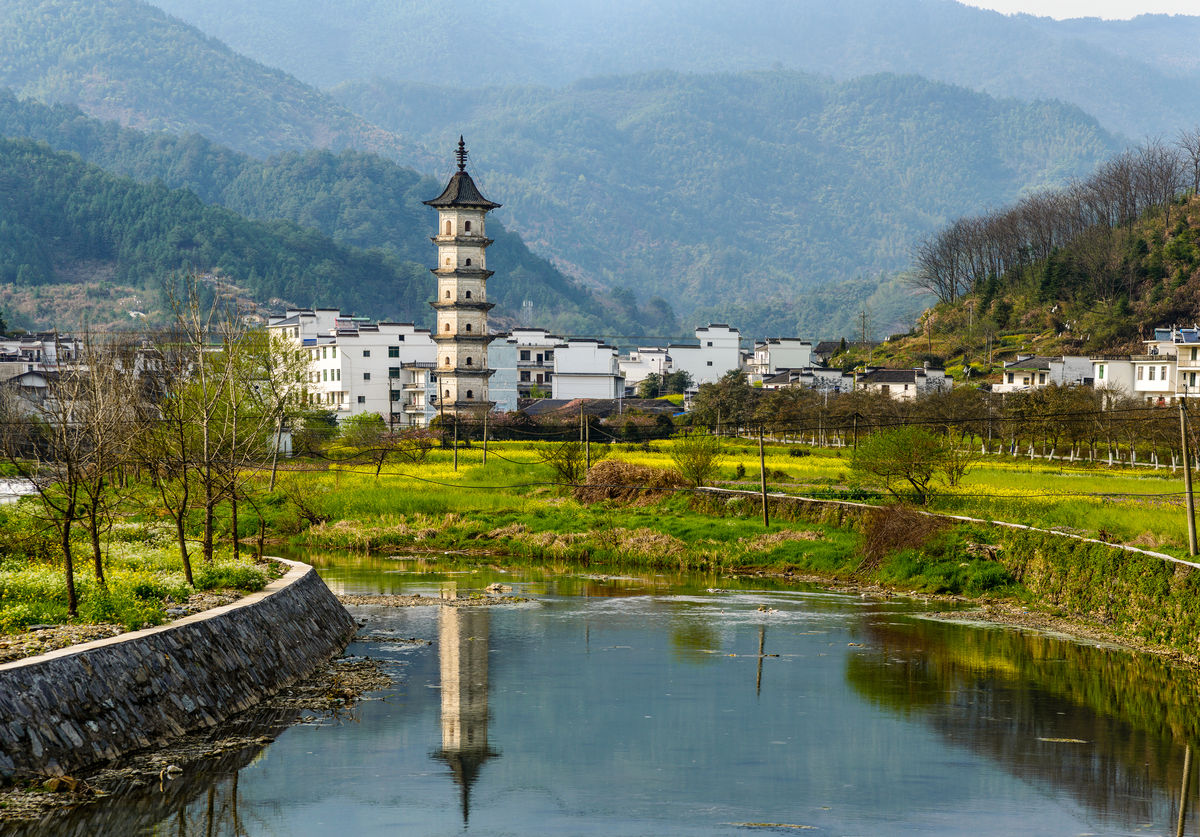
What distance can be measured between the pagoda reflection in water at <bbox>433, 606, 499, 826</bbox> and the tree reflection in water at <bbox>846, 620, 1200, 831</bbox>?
734 centimetres

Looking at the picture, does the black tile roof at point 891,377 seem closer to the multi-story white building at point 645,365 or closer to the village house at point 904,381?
the village house at point 904,381

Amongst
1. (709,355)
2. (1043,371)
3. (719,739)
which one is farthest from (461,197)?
(719,739)

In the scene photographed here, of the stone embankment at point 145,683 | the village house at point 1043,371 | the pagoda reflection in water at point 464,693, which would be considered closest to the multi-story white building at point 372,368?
the village house at point 1043,371

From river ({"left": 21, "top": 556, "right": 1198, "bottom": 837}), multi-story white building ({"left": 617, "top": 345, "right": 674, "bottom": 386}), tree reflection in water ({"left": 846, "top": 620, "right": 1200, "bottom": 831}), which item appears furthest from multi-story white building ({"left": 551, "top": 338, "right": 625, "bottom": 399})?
tree reflection in water ({"left": 846, "top": 620, "right": 1200, "bottom": 831})

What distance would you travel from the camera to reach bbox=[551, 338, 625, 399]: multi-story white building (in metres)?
117

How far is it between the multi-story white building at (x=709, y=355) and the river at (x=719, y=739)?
107 meters

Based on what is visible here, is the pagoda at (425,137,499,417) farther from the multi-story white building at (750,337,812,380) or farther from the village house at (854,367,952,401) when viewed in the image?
the multi-story white building at (750,337,812,380)

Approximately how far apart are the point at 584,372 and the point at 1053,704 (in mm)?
96505

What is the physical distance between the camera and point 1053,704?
23.0 metres

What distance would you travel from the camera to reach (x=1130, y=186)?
12825 centimetres

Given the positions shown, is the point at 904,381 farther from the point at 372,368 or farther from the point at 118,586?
the point at 118,586

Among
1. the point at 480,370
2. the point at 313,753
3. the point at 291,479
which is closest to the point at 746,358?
the point at 480,370

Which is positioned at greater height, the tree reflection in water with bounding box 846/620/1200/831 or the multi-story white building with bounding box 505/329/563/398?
the multi-story white building with bounding box 505/329/563/398

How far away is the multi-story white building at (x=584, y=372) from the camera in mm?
117375
